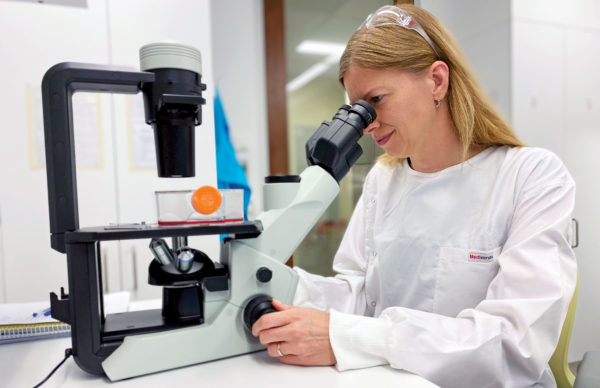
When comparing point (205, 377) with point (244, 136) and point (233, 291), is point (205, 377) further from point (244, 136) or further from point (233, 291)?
point (244, 136)

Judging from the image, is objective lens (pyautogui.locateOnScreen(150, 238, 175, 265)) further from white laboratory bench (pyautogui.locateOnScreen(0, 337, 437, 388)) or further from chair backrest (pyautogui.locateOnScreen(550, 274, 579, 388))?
chair backrest (pyautogui.locateOnScreen(550, 274, 579, 388))

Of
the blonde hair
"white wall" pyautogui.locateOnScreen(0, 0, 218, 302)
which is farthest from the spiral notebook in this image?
the blonde hair

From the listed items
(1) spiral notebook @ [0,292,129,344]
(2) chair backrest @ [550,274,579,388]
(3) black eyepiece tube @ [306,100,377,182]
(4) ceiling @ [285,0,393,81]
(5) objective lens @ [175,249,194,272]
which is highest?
(4) ceiling @ [285,0,393,81]

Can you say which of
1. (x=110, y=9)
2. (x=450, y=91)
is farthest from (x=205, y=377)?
(x=110, y=9)

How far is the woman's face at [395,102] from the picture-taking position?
33.7 inches

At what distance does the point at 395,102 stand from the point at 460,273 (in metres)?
0.44

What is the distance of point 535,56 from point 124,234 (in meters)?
1.55

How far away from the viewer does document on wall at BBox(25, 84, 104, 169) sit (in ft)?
3.71

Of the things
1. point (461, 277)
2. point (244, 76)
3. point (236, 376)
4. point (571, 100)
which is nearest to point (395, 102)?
point (461, 277)

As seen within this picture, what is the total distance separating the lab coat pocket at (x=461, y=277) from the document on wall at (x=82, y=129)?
1.14 m

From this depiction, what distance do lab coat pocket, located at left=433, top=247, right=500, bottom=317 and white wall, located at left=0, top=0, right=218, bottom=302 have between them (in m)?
0.63

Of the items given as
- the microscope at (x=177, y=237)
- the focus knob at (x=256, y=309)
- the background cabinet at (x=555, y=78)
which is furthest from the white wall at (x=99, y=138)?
the background cabinet at (x=555, y=78)

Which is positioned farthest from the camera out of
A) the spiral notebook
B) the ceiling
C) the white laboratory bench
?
the ceiling

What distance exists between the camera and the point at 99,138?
1.35 metres
